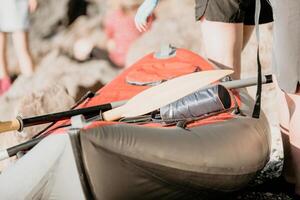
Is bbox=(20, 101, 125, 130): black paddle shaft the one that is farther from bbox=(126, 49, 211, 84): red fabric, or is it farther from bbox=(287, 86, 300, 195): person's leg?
bbox=(287, 86, 300, 195): person's leg

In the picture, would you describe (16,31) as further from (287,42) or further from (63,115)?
(287,42)

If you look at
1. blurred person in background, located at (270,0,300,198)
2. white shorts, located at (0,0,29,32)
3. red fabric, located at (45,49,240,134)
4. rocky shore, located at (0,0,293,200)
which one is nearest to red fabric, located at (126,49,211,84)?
red fabric, located at (45,49,240,134)

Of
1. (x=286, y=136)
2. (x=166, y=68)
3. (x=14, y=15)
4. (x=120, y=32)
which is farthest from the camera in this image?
(x=120, y=32)

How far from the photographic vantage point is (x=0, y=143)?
3.25m

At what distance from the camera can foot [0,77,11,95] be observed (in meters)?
3.39

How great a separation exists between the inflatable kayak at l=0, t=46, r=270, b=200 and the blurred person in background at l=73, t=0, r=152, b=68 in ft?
4.76

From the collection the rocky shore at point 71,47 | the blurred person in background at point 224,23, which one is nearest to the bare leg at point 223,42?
the blurred person in background at point 224,23

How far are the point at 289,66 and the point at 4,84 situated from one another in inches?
68.6

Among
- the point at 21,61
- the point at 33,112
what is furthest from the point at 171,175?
the point at 21,61

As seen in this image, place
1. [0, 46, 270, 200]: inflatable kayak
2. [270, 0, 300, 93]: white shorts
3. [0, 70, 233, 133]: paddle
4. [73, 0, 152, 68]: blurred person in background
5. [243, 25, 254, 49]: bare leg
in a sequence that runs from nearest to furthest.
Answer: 1. [0, 46, 270, 200]: inflatable kayak
2. [270, 0, 300, 93]: white shorts
3. [0, 70, 233, 133]: paddle
4. [243, 25, 254, 49]: bare leg
5. [73, 0, 152, 68]: blurred person in background

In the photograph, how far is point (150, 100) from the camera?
222 centimetres

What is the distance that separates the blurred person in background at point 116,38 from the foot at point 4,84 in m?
0.38

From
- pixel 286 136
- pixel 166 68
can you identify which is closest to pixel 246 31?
pixel 166 68

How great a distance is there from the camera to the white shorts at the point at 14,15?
325cm
